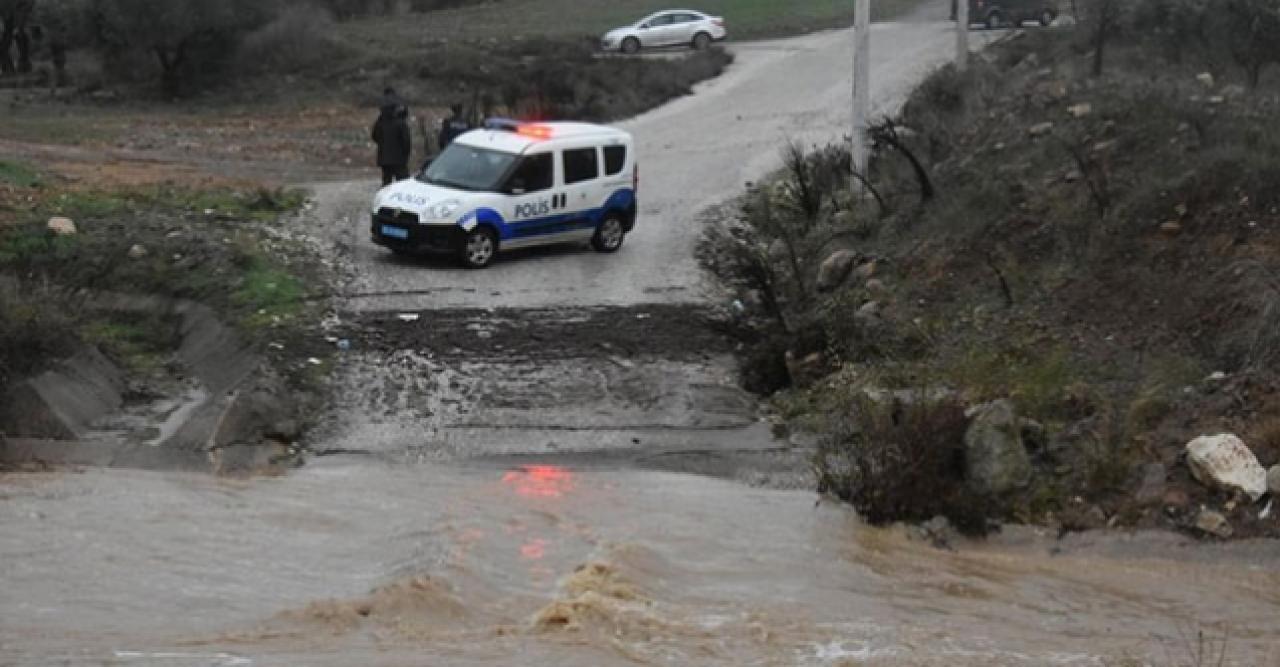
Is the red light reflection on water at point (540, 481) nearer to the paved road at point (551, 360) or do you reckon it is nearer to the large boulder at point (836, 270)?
the paved road at point (551, 360)

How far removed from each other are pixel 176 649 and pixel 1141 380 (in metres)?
8.97

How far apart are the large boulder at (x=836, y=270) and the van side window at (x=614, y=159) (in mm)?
3713

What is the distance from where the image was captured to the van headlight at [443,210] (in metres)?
21.2

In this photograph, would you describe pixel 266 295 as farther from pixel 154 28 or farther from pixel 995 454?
pixel 154 28

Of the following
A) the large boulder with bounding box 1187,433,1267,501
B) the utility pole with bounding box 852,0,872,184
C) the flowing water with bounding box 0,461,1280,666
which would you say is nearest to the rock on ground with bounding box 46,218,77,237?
the flowing water with bounding box 0,461,1280,666

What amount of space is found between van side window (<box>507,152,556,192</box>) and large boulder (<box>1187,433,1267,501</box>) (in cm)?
1052

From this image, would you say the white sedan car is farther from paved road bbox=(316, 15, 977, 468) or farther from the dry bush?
the dry bush

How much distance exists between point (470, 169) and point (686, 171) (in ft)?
28.3

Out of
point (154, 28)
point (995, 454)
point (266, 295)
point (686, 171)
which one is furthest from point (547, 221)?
point (154, 28)

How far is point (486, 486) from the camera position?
49.2ft

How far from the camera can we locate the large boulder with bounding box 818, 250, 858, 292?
20.5 m

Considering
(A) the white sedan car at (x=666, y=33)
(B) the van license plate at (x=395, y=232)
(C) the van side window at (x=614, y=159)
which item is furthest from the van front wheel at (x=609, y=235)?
(A) the white sedan car at (x=666, y=33)

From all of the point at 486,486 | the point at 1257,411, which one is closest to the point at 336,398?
the point at 486,486

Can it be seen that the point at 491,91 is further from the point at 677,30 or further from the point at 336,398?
the point at 336,398
